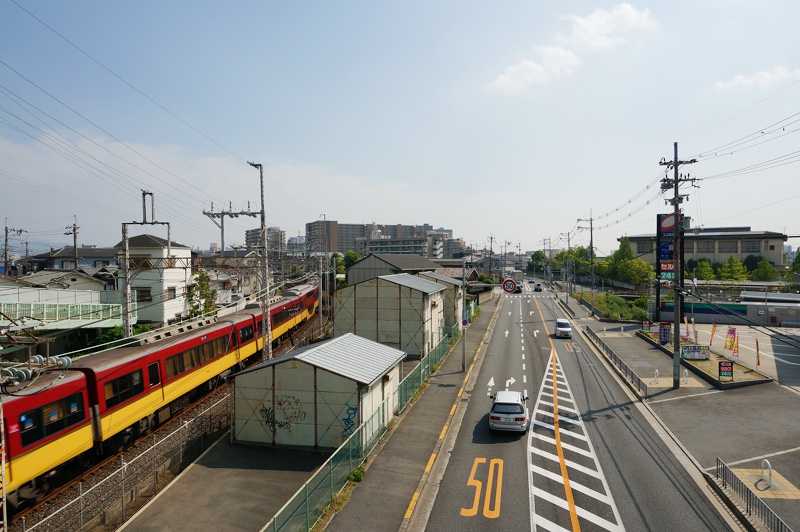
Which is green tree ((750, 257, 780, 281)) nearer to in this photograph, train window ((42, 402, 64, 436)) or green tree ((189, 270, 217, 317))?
green tree ((189, 270, 217, 317))

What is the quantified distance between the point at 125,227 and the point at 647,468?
1094 inches

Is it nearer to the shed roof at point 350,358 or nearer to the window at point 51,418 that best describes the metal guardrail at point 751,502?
the shed roof at point 350,358

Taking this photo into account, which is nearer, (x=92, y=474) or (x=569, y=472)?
(x=569, y=472)

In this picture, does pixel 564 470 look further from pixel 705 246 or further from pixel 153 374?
pixel 705 246

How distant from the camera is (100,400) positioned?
17.2 m

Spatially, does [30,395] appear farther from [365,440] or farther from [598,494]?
[598,494]

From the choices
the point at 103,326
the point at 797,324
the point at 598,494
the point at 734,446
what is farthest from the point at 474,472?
the point at 797,324

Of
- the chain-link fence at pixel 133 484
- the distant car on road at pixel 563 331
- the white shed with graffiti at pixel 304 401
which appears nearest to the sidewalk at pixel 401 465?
the white shed with graffiti at pixel 304 401

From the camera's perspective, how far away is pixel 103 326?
35375 mm

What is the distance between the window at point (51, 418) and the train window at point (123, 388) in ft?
4.10

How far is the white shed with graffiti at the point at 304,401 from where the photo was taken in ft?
58.8

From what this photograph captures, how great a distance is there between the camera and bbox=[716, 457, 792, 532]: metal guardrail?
1174 cm

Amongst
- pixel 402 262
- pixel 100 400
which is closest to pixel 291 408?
pixel 100 400

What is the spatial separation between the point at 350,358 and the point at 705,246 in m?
116
